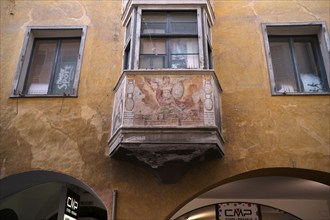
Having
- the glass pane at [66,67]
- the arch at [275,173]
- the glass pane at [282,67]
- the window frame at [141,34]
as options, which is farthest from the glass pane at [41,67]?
the glass pane at [282,67]

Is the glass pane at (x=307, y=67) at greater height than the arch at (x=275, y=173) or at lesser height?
greater

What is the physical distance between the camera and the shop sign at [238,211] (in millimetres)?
9625

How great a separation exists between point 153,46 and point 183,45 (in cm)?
61

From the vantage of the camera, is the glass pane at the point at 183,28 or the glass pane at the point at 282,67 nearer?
the glass pane at the point at 183,28

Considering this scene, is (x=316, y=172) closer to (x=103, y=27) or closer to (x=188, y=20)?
(x=188, y=20)

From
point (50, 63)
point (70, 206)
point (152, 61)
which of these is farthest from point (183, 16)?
point (70, 206)

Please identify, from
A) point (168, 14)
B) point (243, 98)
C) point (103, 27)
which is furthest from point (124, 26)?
point (243, 98)

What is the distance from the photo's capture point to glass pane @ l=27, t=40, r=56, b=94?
26.2 feet

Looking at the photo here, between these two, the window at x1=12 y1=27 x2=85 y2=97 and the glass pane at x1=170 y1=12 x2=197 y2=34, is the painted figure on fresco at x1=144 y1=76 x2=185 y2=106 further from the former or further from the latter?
the window at x1=12 y1=27 x2=85 y2=97

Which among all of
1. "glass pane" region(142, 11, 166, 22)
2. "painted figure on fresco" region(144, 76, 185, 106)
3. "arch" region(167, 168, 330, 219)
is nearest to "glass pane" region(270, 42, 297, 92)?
"arch" region(167, 168, 330, 219)

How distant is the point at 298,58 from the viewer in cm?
Answer: 812

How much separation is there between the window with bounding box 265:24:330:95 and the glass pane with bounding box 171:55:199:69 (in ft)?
5.47

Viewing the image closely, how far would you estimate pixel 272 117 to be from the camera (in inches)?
281

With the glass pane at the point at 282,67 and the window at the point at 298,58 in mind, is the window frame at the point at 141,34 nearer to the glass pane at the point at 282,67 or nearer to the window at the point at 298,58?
the window at the point at 298,58
